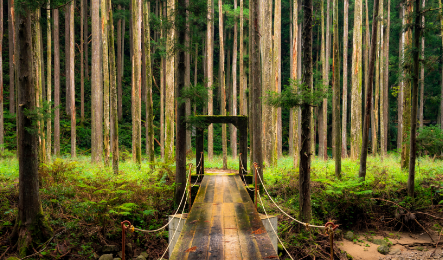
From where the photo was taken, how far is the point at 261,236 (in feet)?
16.8

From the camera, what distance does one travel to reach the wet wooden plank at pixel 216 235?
4.40 m

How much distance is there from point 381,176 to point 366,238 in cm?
343

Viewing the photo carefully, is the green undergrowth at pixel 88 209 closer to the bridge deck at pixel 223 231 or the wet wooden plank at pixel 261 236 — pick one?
the bridge deck at pixel 223 231

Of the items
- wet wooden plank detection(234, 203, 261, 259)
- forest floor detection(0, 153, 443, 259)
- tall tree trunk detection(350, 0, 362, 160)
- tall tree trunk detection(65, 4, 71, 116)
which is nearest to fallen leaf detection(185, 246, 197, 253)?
wet wooden plank detection(234, 203, 261, 259)

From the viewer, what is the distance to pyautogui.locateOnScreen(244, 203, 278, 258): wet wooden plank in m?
4.40

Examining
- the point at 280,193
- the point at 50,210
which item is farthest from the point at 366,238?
the point at 50,210

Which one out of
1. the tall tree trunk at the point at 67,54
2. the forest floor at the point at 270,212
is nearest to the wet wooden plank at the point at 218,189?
the forest floor at the point at 270,212

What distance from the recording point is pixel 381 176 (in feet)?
36.7

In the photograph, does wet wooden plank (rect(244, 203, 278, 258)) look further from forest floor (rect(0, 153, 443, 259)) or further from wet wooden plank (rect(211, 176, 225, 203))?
forest floor (rect(0, 153, 443, 259))

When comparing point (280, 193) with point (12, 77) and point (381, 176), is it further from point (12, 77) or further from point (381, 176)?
point (12, 77)

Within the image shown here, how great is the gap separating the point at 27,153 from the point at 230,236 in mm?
4783

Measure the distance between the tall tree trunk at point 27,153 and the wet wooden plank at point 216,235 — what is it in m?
4.04

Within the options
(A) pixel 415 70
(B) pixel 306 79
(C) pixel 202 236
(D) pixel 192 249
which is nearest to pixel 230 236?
(C) pixel 202 236

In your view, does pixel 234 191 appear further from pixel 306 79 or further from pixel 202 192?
pixel 306 79
